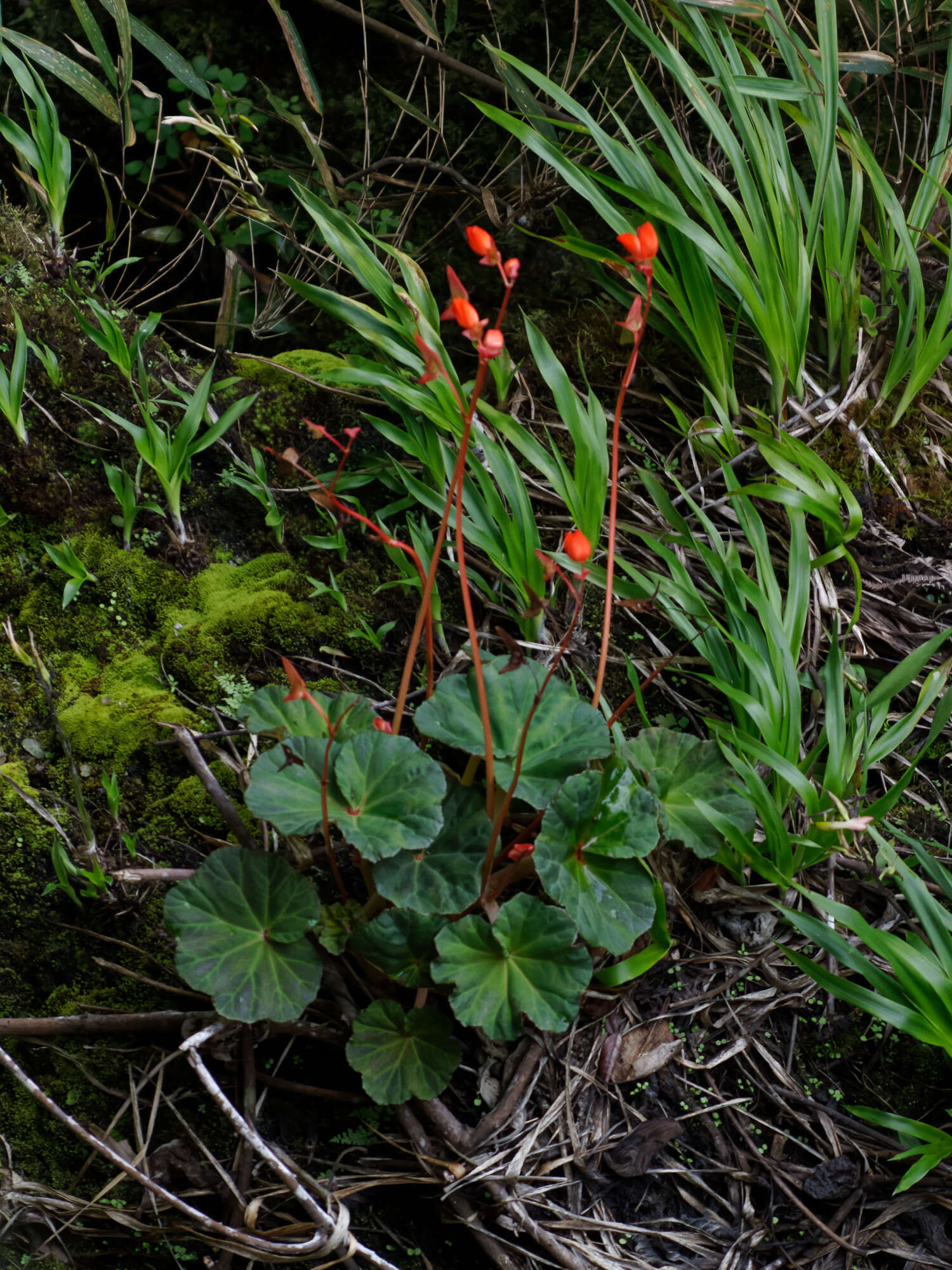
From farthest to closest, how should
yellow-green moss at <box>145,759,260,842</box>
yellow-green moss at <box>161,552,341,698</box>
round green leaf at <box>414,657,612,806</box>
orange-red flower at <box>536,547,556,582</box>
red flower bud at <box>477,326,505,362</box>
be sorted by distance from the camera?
yellow-green moss at <box>161,552,341,698</box>, yellow-green moss at <box>145,759,260,842</box>, round green leaf at <box>414,657,612,806</box>, orange-red flower at <box>536,547,556,582</box>, red flower bud at <box>477,326,505,362</box>

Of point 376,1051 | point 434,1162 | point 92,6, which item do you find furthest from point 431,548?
point 92,6

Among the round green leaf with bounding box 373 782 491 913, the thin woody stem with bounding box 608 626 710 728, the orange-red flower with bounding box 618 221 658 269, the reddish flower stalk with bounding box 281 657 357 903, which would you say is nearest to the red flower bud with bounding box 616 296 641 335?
the orange-red flower with bounding box 618 221 658 269

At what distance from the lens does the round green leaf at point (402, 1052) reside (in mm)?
1122

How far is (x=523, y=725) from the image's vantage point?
1.27 m

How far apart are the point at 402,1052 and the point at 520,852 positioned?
0.30 m

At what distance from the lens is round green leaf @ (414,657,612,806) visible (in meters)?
1.20

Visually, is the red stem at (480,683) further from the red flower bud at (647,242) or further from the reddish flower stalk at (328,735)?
the red flower bud at (647,242)

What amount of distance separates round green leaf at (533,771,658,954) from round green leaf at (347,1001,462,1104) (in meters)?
0.24

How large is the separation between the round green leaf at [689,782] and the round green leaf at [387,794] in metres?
0.32

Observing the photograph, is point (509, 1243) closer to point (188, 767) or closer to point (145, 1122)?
point (145, 1122)

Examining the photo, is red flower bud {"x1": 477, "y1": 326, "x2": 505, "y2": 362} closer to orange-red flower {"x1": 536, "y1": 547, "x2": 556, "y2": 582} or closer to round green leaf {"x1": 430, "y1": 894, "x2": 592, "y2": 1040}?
orange-red flower {"x1": 536, "y1": 547, "x2": 556, "y2": 582}

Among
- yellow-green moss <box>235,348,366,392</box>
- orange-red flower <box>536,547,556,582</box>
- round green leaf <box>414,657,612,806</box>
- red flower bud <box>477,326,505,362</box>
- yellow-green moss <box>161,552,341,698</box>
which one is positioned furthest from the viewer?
yellow-green moss <box>235,348,366,392</box>

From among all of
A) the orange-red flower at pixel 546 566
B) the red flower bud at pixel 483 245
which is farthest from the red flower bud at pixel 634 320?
the orange-red flower at pixel 546 566

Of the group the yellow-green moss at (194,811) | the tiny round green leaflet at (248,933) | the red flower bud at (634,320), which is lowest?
the yellow-green moss at (194,811)
